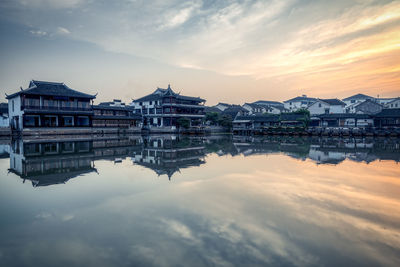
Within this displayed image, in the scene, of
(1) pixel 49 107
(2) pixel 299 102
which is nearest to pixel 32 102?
(1) pixel 49 107

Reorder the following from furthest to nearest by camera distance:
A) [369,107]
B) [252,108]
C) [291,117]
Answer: [252,108] < [369,107] < [291,117]

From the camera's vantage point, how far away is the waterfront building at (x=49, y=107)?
130 ft

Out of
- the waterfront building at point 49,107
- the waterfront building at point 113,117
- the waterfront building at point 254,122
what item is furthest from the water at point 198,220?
the waterfront building at point 254,122

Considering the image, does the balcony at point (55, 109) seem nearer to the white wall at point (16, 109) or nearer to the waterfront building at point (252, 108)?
the white wall at point (16, 109)

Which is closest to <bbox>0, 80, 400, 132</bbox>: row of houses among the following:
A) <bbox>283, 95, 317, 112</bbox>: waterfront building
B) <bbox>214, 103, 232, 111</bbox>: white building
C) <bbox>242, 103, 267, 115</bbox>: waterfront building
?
<bbox>242, 103, 267, 115</bbox>: waterfront building

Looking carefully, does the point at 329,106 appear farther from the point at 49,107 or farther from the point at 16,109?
the point at 16,109

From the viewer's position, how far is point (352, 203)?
7.39 m

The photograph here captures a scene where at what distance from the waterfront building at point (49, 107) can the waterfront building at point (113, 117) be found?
3016mm

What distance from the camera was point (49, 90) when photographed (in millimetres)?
42094

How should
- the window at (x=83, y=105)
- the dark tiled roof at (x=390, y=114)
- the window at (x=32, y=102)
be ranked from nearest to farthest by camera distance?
the window at (x=32, y=102) < the window at (x=83, y=105) < the dark tiled roof at (x=390, y=114)

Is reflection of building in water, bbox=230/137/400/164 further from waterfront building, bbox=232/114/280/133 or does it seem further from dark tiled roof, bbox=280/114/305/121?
waterfront building, bbox=232/114/280/133

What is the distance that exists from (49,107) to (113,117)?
12362mm

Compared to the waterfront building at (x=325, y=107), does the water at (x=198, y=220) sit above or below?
below

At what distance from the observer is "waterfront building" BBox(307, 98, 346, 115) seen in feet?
214
